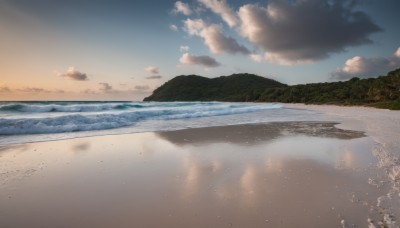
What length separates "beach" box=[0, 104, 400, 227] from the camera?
2393mm

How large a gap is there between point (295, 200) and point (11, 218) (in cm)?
298

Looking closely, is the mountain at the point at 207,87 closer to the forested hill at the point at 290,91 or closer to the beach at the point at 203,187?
the forested hill at the point at 290,91

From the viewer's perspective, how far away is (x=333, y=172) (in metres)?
3.81

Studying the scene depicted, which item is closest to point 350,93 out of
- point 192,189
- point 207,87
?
point 192,189

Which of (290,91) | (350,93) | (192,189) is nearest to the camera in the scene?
(192,189)

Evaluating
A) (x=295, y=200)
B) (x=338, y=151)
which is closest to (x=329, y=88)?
(x=338, y=151)

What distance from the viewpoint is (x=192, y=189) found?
10.4 ft

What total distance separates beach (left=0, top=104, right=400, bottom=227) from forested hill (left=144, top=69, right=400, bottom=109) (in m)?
24.8

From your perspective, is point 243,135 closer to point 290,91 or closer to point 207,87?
point 290,91

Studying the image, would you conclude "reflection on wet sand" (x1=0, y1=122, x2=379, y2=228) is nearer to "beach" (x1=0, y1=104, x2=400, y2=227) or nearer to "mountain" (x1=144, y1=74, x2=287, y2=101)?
"beach" (x1=0, y1=104, x2=400, y2=227)

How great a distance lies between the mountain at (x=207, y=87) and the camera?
91.7 meters

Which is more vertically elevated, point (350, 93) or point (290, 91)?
point (290, 91)

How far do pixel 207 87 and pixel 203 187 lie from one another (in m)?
99.5

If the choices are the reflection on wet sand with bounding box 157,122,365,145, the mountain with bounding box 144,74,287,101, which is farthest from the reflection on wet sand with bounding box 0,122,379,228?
the mountain with bounding box 144,74,287,101
